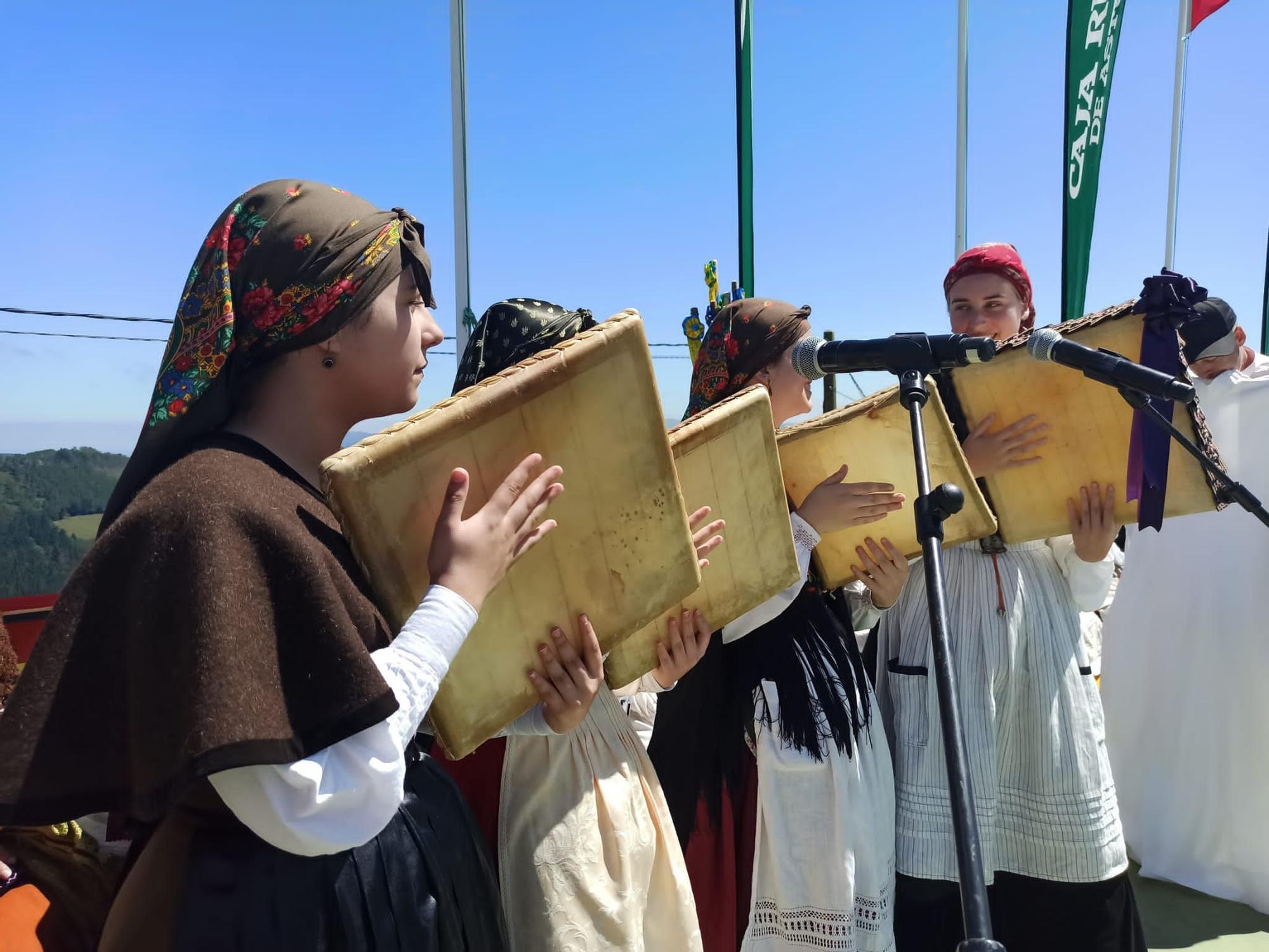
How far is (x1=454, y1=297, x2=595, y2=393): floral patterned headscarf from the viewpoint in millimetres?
1539

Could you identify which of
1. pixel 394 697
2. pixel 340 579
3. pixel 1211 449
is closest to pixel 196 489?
pixel 340 579

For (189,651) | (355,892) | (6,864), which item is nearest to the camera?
(189,651)

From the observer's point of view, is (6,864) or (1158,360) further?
(1158,360)

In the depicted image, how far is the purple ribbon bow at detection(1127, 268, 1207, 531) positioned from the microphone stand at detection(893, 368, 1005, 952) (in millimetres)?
610

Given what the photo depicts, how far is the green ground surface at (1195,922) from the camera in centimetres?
277

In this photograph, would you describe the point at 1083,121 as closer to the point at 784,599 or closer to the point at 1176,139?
the point at 1176,139

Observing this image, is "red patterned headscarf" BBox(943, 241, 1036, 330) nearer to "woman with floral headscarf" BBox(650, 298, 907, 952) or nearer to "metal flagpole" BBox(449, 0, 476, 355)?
"woman with floral headscarf" BBox(650, 298, 907, 952)

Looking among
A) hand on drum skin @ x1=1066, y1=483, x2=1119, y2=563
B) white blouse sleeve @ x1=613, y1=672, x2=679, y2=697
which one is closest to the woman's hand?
white blouse sleeve @ x1=613, y1=672, x2=679, y2=697

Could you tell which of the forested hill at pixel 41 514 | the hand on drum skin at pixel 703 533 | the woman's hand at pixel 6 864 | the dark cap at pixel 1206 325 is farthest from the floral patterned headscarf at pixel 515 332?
the forested hill at pixel 41 514

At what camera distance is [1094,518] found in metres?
1.86

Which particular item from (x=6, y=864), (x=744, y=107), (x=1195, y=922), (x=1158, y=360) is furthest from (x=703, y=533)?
(x=744, y=107)

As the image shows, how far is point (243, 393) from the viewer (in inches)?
40.6

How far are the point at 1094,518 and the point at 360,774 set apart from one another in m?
1.70

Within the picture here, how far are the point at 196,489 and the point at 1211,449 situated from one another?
192cm
